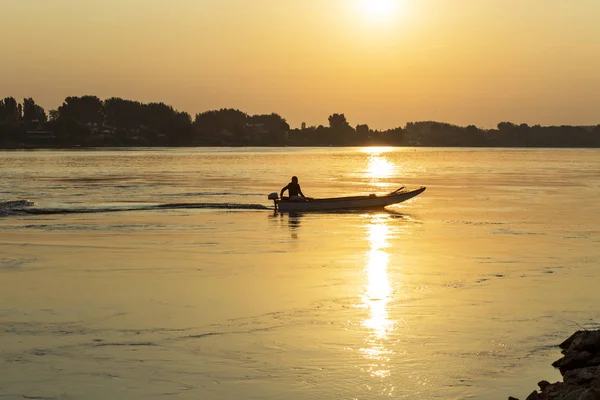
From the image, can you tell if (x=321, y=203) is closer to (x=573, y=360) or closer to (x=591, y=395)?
(x=573, y=360)

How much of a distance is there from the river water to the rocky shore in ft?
1.09

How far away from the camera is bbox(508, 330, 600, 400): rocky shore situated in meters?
11.2

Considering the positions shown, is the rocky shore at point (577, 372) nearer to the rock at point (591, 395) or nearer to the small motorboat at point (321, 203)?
the rock at point (591, 395)

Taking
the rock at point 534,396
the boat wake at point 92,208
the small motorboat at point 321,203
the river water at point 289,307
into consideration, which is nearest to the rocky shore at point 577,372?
the rock at point 534,396

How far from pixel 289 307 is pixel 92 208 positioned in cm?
2784

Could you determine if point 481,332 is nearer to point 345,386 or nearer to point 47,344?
point 345,386

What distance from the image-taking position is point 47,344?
15.9 m

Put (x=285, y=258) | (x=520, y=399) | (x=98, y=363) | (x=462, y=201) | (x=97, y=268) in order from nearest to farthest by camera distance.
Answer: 1. (x=520, y=399)
2. (x=98, y=363)
3. (x=97, y=268)
4. (x=285, y=258)
5. (x=462, y=201)

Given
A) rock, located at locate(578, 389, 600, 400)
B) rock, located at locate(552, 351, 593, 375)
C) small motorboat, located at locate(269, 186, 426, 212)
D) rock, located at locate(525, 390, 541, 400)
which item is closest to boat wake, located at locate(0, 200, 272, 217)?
small motorboat, located at locate(269, 186, 426, 212)

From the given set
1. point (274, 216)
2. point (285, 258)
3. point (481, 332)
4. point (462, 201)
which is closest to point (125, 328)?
point (481, 332)

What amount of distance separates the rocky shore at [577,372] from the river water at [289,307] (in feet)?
1.09

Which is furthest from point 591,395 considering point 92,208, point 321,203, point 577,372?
point 92,208

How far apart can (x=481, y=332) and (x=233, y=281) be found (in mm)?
7638

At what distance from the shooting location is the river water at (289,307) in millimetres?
13977
